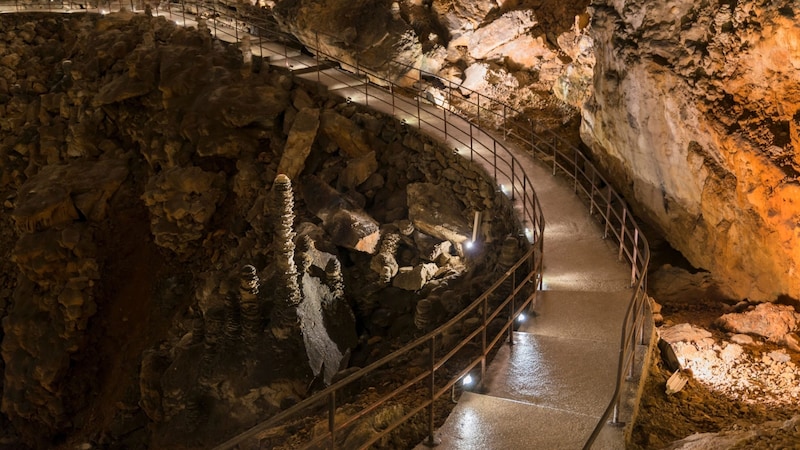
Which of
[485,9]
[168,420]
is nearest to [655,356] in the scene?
[168,420]

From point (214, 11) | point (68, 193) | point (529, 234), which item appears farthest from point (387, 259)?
point (214, 11)

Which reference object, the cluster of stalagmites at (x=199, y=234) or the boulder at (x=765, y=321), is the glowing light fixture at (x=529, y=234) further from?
the boulder at (x=765, y=321)

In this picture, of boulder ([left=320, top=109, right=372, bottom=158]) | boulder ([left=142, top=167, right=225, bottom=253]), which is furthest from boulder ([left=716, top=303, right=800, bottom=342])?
boulder ([left=142, top=167, right=225, bottom=253])

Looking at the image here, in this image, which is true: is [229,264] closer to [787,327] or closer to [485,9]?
[485,9]

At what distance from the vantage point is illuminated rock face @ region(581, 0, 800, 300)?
8383 mm

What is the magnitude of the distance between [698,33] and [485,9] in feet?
29.1

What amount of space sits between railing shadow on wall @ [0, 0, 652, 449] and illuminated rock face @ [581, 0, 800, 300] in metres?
0.84

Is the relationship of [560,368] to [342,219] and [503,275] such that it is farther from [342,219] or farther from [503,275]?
[342,219]

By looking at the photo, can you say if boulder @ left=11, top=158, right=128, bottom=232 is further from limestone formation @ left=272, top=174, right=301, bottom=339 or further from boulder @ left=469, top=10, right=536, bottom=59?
boulder @ left=469, top=10, right=536, bottom=59

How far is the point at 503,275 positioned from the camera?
7.46 meters

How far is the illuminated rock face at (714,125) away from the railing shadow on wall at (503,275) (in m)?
0.84

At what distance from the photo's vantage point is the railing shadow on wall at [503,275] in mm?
5934

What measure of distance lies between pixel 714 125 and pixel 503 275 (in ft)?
12.5

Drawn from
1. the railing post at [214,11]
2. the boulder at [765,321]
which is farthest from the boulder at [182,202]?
the boulder at [765,321]
